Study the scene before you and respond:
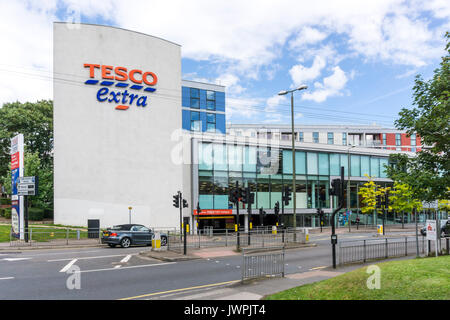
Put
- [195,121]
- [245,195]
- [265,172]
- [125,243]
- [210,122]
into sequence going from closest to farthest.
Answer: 1. [245,195]
2. [125,243]
3. [265,172]
4. [195,121]
5. [210,122]

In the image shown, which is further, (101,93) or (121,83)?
(121,83)

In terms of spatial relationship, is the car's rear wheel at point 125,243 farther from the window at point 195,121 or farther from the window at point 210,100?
the window at point 210,100

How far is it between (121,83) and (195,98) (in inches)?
701

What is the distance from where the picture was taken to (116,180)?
3566 cm

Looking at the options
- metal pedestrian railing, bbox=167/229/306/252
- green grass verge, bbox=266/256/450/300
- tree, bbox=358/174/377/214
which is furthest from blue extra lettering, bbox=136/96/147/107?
green grass verge, bbox=266/256/450/300

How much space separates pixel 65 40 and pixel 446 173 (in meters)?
33.5

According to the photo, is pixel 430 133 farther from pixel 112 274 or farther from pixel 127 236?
pixel 127 236

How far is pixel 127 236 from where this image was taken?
24.2 metres

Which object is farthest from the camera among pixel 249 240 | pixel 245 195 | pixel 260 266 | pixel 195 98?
pixel 195 98

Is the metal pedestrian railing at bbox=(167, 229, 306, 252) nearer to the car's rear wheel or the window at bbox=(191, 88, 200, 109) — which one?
the car's rear wheel

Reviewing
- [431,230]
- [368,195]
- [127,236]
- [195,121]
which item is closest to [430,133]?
[431,230]

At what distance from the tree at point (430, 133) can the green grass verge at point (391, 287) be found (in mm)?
4617

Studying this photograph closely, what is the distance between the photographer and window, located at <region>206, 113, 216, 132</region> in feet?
177
